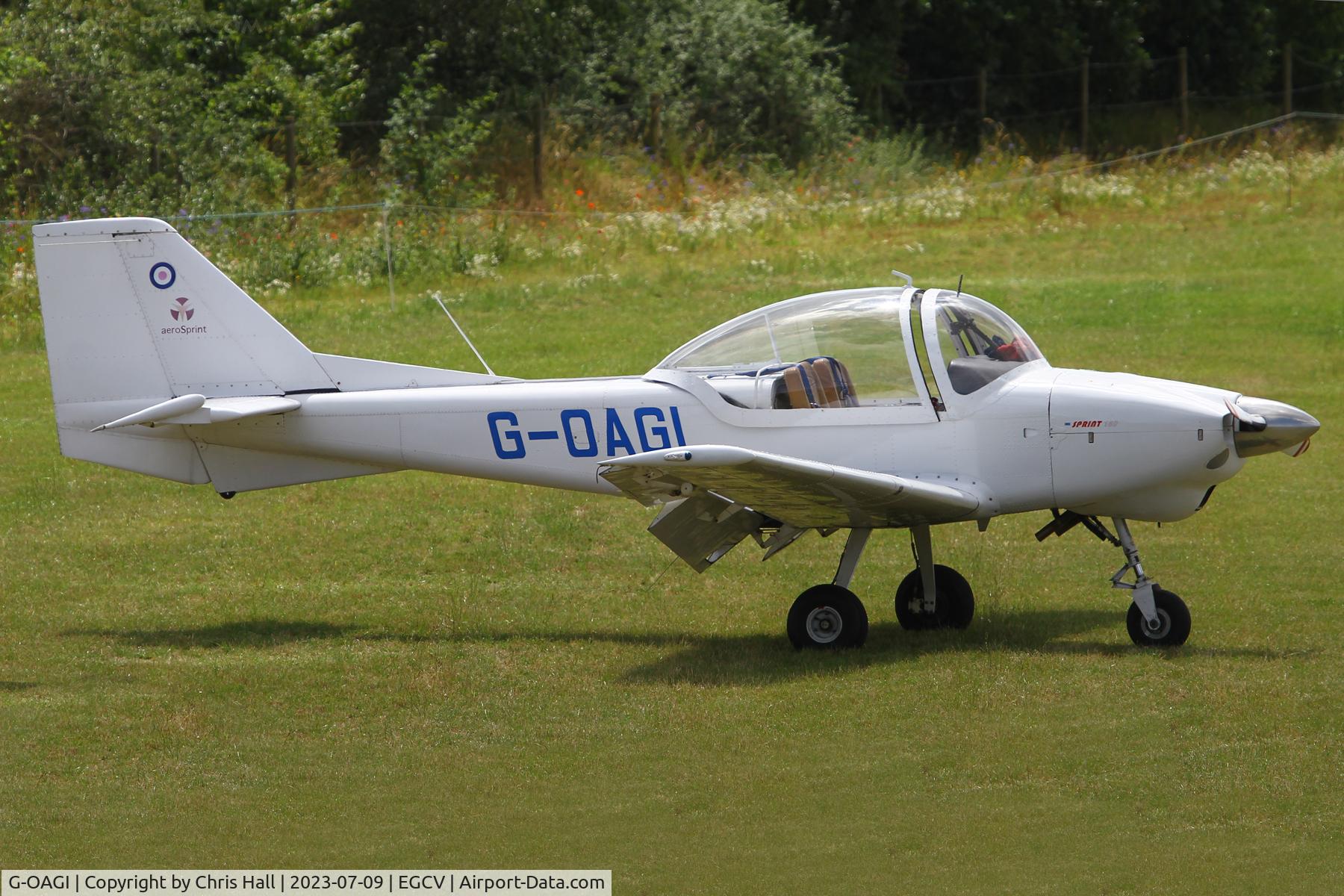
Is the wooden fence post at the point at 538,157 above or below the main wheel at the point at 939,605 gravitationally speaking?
above

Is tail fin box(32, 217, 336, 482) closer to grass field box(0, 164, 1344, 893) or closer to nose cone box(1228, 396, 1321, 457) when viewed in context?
grass field box(0, 164, 1344, 893)

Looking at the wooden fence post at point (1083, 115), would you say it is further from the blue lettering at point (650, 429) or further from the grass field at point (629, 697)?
the blue lettering at point (650, 429)

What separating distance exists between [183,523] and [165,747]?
16.5ft

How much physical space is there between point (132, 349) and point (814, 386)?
4.38 metres

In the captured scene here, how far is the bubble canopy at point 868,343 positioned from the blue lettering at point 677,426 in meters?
0.31

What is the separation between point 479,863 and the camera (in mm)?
6000

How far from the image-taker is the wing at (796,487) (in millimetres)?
7598

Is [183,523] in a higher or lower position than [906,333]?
lower

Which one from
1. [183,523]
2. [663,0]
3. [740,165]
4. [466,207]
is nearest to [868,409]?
[183,523]

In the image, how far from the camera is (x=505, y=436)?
9.32 meters

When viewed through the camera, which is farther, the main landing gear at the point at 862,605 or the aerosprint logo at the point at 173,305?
the aerosprint logo at the point at 173,305

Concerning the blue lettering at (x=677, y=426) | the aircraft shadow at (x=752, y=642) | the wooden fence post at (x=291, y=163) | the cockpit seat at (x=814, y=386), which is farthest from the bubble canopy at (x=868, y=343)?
the wooden fence post at (x=291, y=163)

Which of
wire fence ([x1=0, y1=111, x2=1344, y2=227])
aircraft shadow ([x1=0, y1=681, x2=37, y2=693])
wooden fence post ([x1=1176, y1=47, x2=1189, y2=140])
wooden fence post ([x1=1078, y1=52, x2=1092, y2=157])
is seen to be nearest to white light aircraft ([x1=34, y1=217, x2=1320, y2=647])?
aircraft shadow ([x1=0, y1=681, x2=37, y2=693])

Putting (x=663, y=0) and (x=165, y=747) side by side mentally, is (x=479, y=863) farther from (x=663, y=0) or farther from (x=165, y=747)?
(x=663, y=0)
